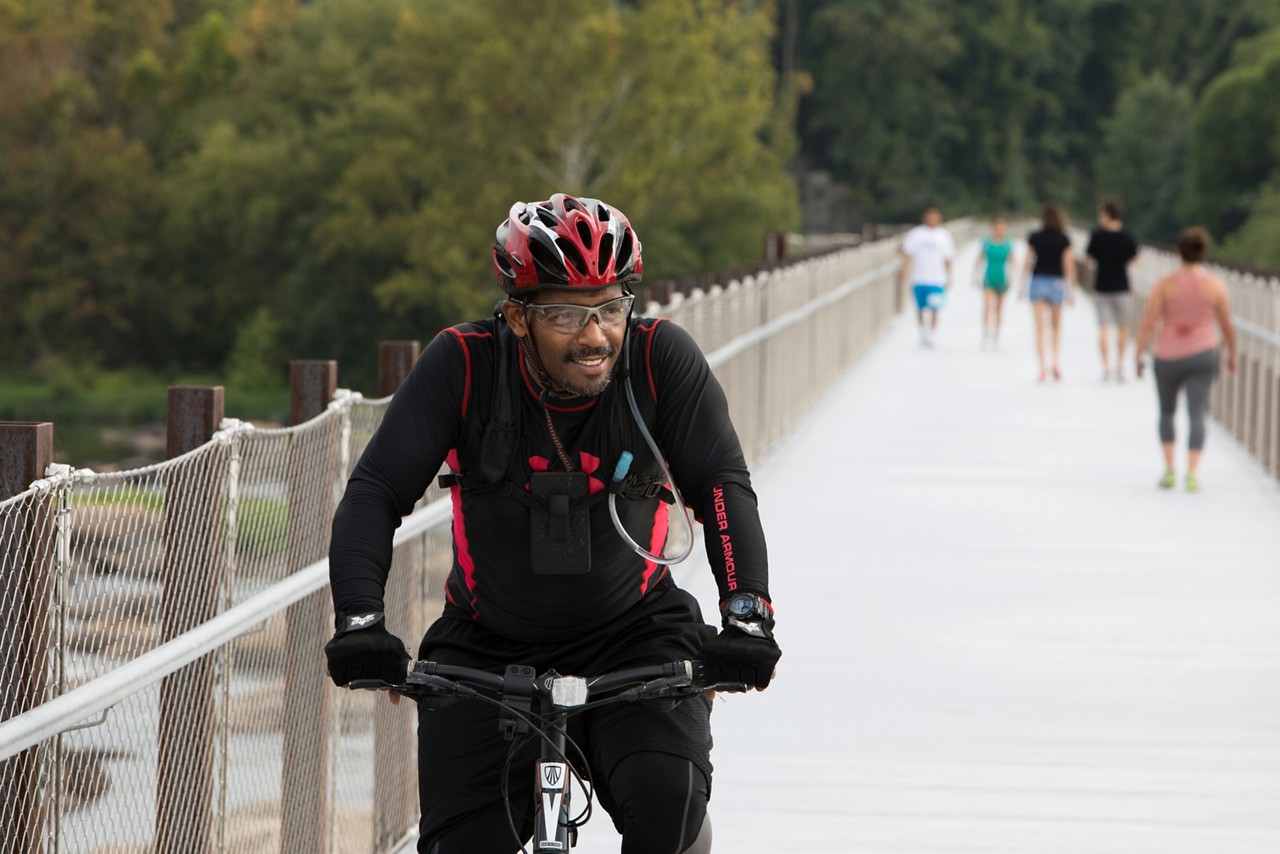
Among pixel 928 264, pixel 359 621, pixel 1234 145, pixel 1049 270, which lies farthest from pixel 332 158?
pixel 359 621

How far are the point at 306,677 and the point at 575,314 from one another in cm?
220

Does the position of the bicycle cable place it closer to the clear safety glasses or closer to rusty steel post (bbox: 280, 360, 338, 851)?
the clear safety glasses

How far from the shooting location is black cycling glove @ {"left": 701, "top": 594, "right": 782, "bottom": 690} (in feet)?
13.2

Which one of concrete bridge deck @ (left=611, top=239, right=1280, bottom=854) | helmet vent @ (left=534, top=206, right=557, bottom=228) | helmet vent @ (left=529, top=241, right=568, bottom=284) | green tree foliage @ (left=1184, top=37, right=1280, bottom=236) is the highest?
green tree foliage @ (left=1184, top=37, right=1280, bottom=236)

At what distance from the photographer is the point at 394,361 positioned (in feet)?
23.9

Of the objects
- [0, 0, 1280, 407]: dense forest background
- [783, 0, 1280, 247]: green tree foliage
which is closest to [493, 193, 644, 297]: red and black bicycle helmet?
[0, 0, 1280, 407]: dense forest background

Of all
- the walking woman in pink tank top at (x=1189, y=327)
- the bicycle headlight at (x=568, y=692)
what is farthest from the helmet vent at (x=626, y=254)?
the walking woman in pink tank top at (x=1189, y=327)

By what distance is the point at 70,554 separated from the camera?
172 inches

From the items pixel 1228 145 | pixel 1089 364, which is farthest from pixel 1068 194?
pixel 1089 364

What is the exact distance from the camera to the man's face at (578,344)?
414cm

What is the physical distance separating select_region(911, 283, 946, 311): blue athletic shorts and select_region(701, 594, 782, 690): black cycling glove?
25.6 metres

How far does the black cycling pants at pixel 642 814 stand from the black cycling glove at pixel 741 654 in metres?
0.21

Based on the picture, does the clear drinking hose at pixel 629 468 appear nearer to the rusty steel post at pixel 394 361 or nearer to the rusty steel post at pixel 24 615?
the rusty steel post at pixel 24 615

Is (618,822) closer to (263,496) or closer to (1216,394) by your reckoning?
(263,496)
